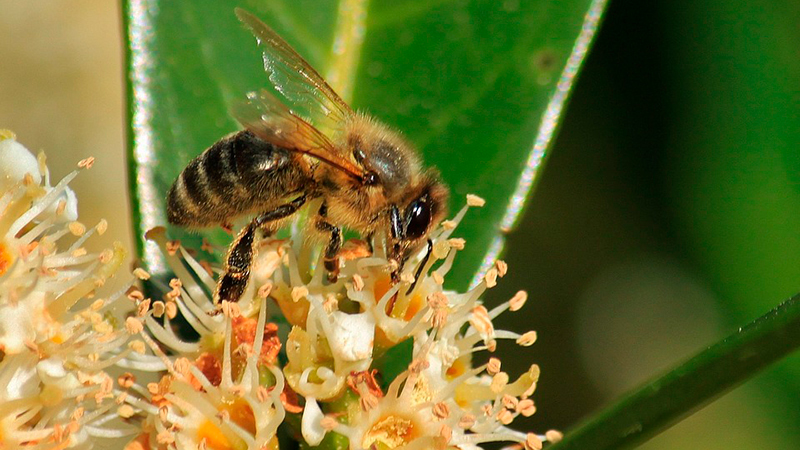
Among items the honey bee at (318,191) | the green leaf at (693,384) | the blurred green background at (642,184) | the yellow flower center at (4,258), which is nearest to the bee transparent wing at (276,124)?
the honey bee at (318,191)

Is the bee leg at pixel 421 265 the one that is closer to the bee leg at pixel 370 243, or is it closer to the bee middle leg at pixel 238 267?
the bee leg at pixel 370 243

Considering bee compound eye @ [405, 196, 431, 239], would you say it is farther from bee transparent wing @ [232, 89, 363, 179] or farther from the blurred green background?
the blurred green background

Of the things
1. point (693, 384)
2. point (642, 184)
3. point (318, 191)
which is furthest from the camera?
point (642, 184)

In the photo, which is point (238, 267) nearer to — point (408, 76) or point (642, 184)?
point (408, 76)

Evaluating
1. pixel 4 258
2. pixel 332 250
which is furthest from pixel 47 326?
pixel 332 250

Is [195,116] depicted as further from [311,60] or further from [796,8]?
[796,8]

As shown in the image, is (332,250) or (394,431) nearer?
(394,431)
